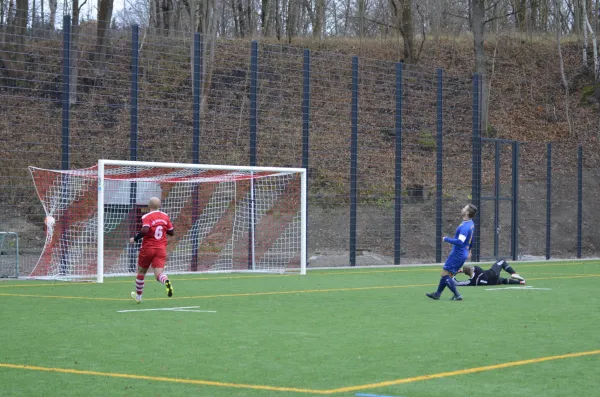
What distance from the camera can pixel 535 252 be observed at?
35.5 m

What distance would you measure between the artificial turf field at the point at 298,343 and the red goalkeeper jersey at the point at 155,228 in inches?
34.4

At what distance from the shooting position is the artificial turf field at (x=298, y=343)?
696 centimetres

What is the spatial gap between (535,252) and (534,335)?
86.2 ft

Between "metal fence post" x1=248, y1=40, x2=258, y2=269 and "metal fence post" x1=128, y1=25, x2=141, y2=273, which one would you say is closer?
"metal fence post" x1=128, y1=25, x2=141, y2=273

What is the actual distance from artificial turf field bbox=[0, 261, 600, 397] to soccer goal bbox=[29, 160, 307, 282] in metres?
3.22

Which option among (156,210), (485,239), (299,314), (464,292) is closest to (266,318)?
(299,314)

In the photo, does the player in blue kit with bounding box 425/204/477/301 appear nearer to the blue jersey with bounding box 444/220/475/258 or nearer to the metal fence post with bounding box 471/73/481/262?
the blue jersey with bounding box 444/220/475/258

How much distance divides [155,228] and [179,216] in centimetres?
848

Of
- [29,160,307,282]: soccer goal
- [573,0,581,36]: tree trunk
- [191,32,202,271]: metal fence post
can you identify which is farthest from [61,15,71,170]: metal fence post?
[573,0,581,36]: tree trunk

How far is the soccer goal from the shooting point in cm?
1934

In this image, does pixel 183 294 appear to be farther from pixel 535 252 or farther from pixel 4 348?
pixel 535 252

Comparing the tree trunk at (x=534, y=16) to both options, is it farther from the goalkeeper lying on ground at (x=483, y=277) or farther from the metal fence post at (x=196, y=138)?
the goalkeeper lying on ground at (x=483, y=277)

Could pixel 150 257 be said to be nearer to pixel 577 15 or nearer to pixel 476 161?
pixel 476 161

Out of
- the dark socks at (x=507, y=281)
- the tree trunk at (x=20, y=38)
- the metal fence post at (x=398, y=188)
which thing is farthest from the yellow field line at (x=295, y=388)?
the tree trunk at (x=20, y=38)
